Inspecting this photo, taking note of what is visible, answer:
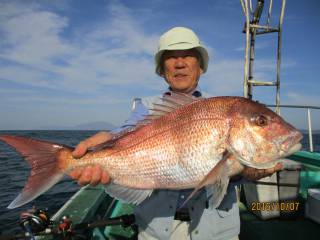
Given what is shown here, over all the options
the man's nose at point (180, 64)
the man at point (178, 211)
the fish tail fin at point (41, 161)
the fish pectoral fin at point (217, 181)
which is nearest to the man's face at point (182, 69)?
the man's nose at point (180, 64)

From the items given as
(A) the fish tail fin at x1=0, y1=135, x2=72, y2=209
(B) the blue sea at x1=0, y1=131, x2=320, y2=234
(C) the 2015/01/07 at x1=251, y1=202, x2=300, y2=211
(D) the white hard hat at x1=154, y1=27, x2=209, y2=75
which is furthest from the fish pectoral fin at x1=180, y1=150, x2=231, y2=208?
(B) the blue sea at x1=0, y1=131, x2=320, y2=234

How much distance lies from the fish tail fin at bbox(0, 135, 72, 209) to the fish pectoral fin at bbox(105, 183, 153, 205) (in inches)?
19.6

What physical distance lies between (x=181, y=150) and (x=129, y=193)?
2.20 feet

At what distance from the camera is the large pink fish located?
8.50 feet

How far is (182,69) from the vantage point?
3.56m

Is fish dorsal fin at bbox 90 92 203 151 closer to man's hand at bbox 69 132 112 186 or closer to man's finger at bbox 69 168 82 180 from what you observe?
man's hand at bbox 69 132 112 186

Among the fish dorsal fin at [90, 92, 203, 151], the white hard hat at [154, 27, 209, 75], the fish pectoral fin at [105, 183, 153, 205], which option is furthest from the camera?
the white hard hat at [154, 27, 209, 75]

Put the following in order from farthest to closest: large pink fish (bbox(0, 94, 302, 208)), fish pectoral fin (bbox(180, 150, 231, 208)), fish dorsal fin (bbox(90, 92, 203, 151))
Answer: fish dorsal fin (bbox(90, 92, 203, 151)) → large pink fish (bbox(0, 94, 302, 208)) → fish pectoral fin (bbox(180, 150, 231, 208))

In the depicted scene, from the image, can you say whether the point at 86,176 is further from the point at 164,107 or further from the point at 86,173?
the point at 164,107

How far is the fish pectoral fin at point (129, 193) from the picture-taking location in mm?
2789

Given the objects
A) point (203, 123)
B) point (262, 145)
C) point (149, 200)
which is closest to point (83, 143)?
point (149, 200)

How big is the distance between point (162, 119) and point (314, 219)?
451cm

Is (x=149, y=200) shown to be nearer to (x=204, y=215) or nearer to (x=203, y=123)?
(x=204, y=215)

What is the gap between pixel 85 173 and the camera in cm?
280
